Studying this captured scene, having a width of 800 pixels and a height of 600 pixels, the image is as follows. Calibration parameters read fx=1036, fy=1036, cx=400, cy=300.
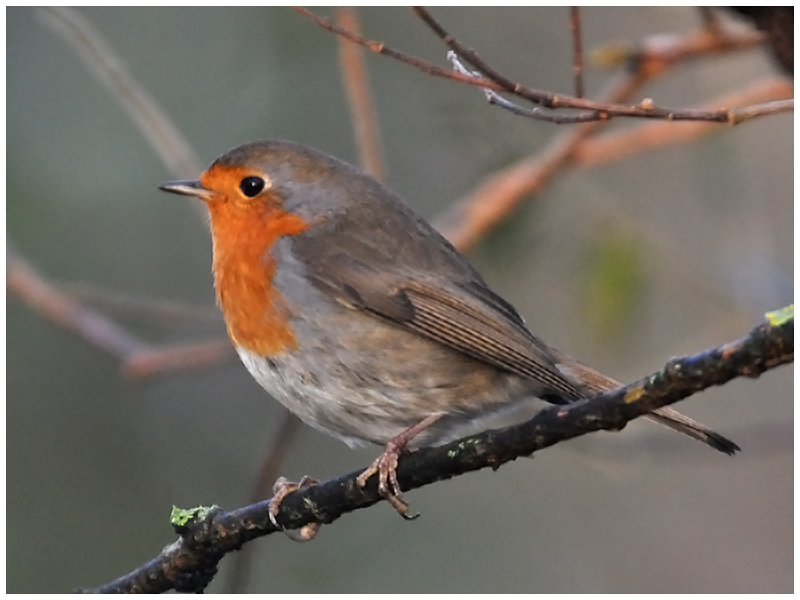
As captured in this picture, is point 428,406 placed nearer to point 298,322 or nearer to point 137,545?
point 298,322

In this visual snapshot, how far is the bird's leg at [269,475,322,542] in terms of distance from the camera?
104 inches

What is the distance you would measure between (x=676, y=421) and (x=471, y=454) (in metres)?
0.92

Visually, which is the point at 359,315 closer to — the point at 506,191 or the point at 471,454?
the point at 471,454

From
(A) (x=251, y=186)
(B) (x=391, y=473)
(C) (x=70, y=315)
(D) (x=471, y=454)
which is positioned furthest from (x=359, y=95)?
(D) (x=471, y=454)

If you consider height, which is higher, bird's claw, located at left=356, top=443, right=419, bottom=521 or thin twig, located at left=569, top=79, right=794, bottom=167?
thin twig, located at left=569, top=79, right=794, bottom=167

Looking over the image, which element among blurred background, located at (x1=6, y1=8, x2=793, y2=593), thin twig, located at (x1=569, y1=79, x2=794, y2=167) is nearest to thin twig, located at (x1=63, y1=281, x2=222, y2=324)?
blurred background, located at (x1=6, y1=8, x2=793, y2=593)

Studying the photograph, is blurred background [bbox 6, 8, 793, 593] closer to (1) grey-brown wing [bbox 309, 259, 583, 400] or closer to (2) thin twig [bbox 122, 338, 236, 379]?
(2) thin twig [bbox 122, 338, 236, 379]

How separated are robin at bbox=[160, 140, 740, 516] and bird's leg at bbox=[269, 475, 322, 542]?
0.22 meters

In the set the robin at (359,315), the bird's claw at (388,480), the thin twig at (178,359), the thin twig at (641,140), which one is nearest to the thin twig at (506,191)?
the thin twig at (641,140)

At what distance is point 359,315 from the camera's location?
10.7 ft

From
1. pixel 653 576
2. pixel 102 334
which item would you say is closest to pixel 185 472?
pixel 102 334

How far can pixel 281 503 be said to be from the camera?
8.84ft

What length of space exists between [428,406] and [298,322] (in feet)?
1.56

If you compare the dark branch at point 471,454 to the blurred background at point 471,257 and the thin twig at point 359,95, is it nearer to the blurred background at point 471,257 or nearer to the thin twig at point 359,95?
the blurred background at point 471,257
